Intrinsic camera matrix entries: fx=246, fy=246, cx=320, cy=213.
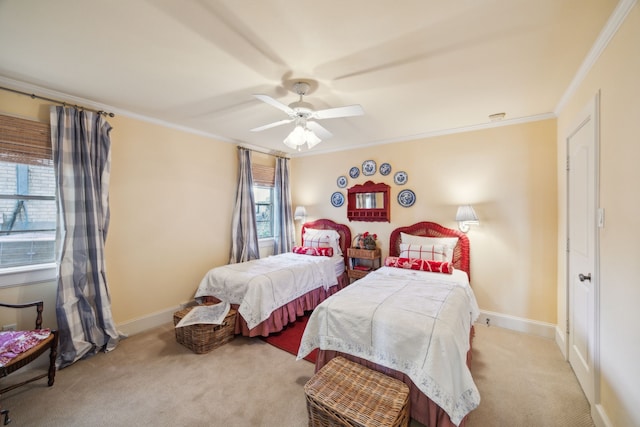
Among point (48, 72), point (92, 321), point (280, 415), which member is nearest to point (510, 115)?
point (280, 415)

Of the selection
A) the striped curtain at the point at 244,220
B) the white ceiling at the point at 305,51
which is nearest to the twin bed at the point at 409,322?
the striped curtain at the point at 244,220

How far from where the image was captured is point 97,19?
152cm

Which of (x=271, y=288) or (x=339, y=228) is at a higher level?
(x=339, y=228)

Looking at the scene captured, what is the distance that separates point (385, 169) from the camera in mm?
4004

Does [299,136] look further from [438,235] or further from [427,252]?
[438,235]

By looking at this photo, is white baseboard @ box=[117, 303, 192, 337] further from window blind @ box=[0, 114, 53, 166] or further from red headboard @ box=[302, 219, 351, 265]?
red headboard @ box=[302, 219, 351, 265]

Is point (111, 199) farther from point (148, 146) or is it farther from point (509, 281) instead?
point (509, 281)

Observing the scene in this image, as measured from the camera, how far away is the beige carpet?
1753 mm

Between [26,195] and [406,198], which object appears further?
[406,198]

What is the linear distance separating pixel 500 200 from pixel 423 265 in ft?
4.31

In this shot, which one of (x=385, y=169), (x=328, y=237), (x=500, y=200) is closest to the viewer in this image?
(x=500, y=200)

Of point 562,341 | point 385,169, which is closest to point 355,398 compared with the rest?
point 562,341

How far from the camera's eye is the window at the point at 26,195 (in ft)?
7.39

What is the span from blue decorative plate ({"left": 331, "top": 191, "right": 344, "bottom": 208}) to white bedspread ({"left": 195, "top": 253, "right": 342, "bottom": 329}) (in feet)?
3.92
